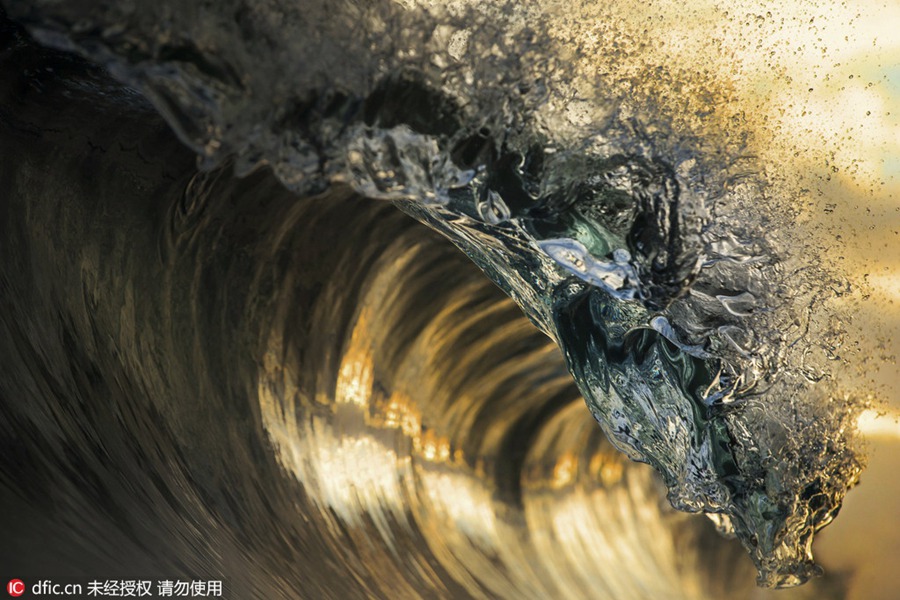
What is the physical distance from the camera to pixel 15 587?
1.96 ft

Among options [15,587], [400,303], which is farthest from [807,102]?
[15,587]

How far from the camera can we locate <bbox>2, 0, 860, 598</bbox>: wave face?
50 cm

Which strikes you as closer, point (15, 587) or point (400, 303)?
point (15, 587)

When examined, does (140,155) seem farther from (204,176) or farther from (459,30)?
(459,30)

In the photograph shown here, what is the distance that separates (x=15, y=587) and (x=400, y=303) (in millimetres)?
381

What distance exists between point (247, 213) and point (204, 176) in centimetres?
5

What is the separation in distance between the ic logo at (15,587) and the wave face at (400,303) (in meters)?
0.07

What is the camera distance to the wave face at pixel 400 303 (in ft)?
1.65

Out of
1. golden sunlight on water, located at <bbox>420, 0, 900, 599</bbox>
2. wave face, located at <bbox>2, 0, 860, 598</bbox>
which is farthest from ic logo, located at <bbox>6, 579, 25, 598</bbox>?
golden sunlight on water, located at <bbox>420, 0, 900, 599</bbox>

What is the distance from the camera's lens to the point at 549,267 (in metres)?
0.66

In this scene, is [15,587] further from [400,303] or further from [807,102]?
[807,102]

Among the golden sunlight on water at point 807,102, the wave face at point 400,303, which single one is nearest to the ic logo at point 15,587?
the wave face at point 400,303

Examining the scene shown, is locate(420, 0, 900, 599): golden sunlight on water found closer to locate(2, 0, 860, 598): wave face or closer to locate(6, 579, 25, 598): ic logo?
locate(2, 0, 860, 598): wave face

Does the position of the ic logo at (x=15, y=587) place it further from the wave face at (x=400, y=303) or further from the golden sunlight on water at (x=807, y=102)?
the golden sunlight on water at (x=807, y=102)
